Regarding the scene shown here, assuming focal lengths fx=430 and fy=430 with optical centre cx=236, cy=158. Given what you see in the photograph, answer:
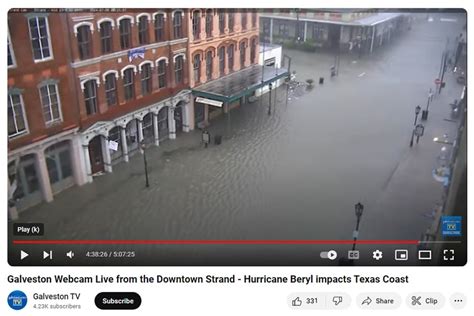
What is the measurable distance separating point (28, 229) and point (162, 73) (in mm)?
2352

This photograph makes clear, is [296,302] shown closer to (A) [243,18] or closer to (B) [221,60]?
(A) [243,18]

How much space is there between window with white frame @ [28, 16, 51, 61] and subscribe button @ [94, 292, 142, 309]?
219 cm

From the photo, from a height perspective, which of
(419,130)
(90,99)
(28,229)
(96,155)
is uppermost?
(90,99)

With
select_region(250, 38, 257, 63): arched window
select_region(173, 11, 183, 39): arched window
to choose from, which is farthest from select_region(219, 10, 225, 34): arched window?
select_region(250, 38, 257, 63): arched window

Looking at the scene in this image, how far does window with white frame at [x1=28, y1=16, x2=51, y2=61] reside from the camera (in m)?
3.45

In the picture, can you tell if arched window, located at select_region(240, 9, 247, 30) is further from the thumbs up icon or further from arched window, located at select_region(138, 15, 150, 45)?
the thumbs up icon

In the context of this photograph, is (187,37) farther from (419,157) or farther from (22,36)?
(419,157)

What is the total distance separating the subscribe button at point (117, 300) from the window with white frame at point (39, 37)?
2.19 m

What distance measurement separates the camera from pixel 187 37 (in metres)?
4.62

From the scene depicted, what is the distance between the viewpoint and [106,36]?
14.4 ft

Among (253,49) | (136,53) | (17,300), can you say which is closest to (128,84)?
(136,53)

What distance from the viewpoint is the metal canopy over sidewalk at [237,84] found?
5047 mm
